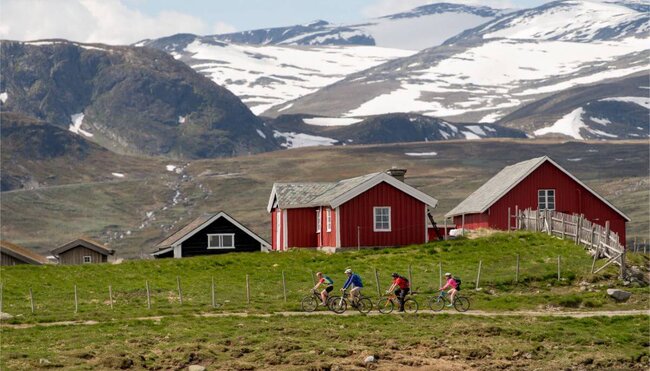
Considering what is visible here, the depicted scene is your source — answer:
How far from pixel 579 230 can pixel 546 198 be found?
12436 mm

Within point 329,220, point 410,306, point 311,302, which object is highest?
point 329,220

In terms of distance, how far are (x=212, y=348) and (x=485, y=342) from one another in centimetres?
822

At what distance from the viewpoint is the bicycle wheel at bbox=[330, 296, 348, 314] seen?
43156 mm

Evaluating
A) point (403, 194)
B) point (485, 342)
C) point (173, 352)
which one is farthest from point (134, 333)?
point (403, 194)

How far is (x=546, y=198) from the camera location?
70.9 meters

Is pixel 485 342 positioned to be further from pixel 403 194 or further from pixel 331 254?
pixel 403 194

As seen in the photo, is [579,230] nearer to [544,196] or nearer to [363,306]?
[544,196]

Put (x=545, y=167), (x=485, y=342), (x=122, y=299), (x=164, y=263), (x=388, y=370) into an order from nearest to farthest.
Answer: (x=388, y=370) → (x=485, y=342) → (x=122, y=299) → (x=164, y=263) → (x=545, y=167)

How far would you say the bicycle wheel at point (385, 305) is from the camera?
43312 mm

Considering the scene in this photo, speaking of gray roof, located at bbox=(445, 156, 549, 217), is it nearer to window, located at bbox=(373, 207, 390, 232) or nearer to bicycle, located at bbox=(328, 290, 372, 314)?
window, located at bbox=(373, 207, 390, 232)

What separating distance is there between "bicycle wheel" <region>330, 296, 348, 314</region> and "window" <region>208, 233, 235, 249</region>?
29310 mm

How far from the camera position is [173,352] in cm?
3616

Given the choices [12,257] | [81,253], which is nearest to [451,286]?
[12,257]

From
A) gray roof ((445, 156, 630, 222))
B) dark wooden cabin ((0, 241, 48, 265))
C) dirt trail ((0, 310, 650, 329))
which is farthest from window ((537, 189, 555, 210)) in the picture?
dark wooden cabin ((0, 241, 48, 265))
